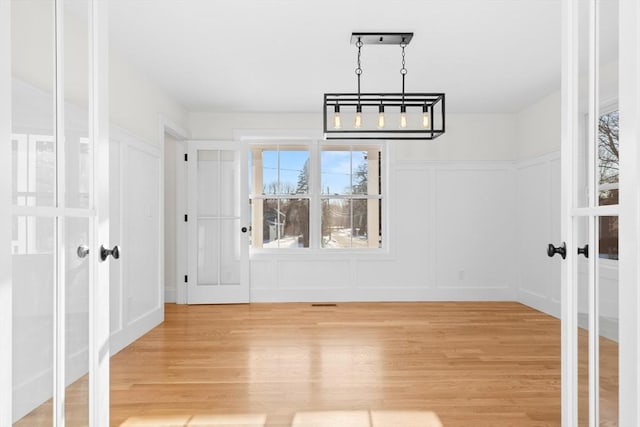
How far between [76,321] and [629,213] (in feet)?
5.33

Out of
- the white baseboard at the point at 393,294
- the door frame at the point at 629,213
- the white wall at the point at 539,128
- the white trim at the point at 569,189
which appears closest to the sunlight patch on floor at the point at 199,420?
the white trim at the point at 569,189

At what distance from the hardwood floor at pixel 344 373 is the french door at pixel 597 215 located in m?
0.04

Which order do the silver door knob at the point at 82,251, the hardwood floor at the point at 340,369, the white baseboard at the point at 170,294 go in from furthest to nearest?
the white baseboard at the point at 170,294, the hardwood floor at the point at 340,369, the silver door knob at the point at 82,251

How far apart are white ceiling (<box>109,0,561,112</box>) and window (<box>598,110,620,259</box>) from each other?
6.12 feet

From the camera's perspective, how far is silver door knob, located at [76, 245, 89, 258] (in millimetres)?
1365

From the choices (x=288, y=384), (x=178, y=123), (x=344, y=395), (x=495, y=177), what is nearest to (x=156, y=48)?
(x=178, y=123)

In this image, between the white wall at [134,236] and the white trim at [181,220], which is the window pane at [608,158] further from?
the white trim at [181,220]

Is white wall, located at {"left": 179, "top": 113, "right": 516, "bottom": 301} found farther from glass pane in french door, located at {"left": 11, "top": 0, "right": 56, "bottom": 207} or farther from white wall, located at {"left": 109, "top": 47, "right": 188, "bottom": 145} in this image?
glass pane in french door, located at {"left": 11, "top": 0, "right": 56, "bottom": 207}

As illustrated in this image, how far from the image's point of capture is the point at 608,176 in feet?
3.90

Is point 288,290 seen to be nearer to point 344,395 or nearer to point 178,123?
point 178,123

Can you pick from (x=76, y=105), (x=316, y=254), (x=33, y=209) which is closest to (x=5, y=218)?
(x=33, y=209)

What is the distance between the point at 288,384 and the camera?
270 cm

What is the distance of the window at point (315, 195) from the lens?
5.56 meters

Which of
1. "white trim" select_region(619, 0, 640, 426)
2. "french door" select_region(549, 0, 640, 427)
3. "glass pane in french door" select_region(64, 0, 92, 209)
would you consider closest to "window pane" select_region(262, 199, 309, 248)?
"glass pane in french door" select_region(64, 0, 92, 209)
